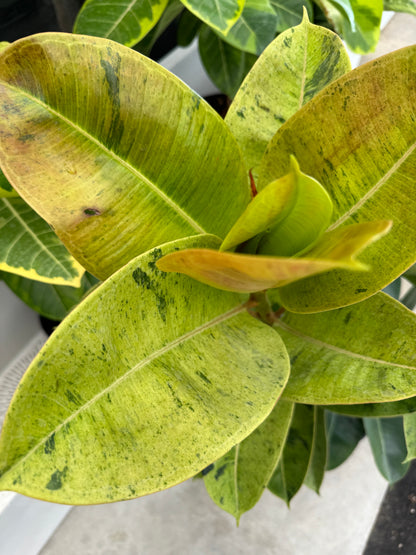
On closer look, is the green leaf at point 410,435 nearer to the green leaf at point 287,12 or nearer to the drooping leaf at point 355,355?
the drooping leaf at point 355,355

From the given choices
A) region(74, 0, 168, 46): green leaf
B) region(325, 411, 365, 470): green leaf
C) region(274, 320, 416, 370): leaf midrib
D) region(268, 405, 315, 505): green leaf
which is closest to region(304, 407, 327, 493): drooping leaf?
region(268, 405, 315, 505): green leaf

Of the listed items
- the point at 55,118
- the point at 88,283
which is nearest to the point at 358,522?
the point at 88,283

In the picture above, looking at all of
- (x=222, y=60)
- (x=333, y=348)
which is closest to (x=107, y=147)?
(x=333, y=348)

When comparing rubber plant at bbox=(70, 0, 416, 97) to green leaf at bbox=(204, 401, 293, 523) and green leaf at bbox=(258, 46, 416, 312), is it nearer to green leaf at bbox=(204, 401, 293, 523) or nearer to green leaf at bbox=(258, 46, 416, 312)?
green leaf at bbox=(258, 46, 416, 312)

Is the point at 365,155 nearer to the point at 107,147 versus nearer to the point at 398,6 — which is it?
the point at 107,147

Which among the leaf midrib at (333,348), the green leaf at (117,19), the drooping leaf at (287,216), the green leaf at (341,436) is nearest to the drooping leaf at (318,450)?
the green leaf at (341,436)
